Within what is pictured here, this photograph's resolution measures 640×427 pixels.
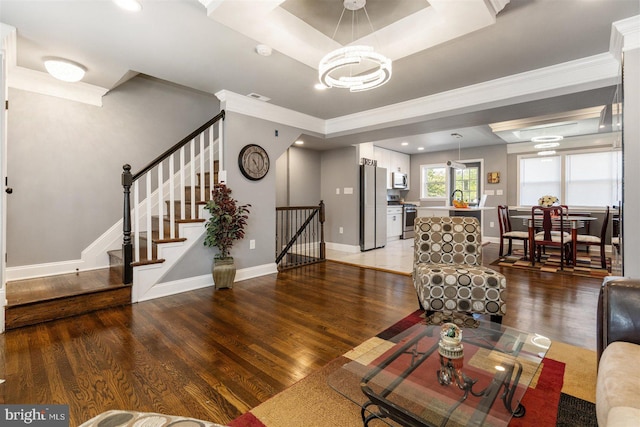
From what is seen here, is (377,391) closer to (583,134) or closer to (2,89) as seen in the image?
(2,89)

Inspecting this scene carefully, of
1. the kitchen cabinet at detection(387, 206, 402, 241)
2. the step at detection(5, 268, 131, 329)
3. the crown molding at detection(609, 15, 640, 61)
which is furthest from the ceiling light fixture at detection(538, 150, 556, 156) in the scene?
the step at detection(5, 268, 131, 329)

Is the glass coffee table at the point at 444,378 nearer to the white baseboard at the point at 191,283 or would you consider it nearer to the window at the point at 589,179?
the white baseboard at the point at 191,283

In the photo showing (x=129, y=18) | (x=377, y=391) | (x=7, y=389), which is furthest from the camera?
(x=129, y=18)

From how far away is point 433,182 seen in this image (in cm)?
819

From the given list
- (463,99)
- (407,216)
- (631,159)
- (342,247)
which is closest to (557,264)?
(631,159)

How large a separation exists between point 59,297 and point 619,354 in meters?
3.84

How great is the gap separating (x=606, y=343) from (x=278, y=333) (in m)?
1.99

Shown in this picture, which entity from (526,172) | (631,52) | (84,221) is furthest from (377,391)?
(526,172)

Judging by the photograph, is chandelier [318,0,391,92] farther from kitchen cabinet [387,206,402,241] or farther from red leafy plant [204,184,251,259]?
kitchen cabinet [387,206,402,241]

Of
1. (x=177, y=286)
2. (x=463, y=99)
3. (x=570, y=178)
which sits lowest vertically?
(x=177, y=286)

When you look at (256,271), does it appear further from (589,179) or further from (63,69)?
(589,179)

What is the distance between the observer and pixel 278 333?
233 cm

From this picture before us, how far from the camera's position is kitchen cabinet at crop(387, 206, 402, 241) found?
23.8 feet

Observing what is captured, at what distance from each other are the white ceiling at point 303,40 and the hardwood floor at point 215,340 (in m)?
2.36
